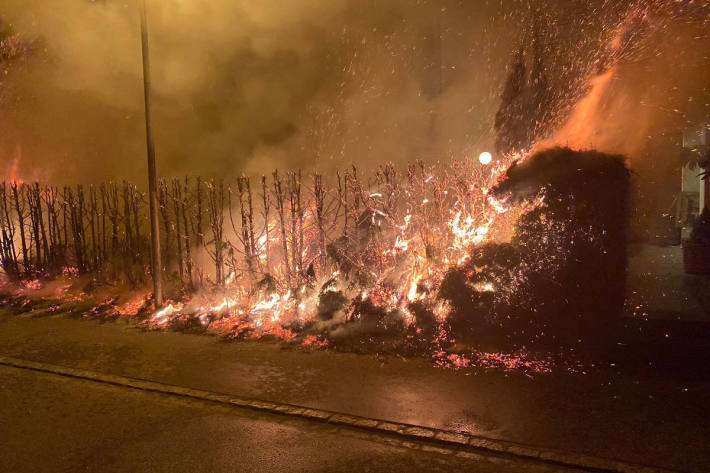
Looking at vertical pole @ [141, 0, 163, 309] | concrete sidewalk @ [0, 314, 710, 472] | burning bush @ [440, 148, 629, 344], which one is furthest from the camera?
vertical pole @ [141, 0, 163, 309]

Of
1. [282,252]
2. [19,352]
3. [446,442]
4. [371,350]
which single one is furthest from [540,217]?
[19,352]

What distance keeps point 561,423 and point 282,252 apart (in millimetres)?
5407

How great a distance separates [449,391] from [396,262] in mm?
2919

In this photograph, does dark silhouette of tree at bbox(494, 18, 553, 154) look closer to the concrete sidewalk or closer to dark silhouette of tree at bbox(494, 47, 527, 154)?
dark silhouette of tree at bbox(494, 47, 527, 154)

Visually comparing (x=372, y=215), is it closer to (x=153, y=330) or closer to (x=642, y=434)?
(x=153, y=330)

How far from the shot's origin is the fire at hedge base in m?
5.88

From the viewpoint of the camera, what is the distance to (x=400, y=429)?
163 inches

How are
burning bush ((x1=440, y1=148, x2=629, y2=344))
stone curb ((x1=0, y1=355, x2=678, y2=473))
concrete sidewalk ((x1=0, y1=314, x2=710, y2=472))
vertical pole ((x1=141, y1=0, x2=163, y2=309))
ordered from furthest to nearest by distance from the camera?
1. vertical pole ((x1=141, y1=0, x2=163, y2=309))
2. burning bush ((x1=440, y1=148, x2=629, y2=344))
3. concrete sidewalk ((x1=0, y1=314, x2=710, y2=472))
4. stone curb ((x1=0, y1=355, x2=678, y2=473))

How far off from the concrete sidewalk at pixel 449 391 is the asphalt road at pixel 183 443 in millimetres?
387

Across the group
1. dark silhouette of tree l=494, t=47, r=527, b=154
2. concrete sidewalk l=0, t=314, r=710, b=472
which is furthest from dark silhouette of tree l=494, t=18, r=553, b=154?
concrete sidewalk l=0, t=314, r=710, b=472

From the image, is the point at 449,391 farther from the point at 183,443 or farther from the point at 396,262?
the point at 396,262

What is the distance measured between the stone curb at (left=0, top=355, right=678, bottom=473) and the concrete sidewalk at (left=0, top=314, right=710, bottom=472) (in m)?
0.10

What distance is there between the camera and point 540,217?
20.0 feet

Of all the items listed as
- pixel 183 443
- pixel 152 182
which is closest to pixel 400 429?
pixel 183 443
